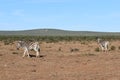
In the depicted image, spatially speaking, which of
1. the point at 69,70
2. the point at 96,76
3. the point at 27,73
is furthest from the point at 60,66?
the point at 96,76

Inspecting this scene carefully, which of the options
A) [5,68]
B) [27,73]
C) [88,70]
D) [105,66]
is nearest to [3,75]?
[27,73]

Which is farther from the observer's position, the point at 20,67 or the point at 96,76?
the point at 20,67

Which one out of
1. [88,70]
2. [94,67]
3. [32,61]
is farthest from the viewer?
[32,61]

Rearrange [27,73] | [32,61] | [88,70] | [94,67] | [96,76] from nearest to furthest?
[96,76]
[27,73]
[88,70]
[94,67]
[32,61]

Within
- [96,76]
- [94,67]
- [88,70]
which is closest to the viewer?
[96,76]

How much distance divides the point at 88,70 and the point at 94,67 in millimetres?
1510

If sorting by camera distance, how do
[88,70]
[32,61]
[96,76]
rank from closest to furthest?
[96,76] → [88,70] → [32,61]

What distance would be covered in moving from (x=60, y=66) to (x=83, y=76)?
556 centimetres

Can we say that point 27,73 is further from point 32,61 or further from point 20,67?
point 32,61

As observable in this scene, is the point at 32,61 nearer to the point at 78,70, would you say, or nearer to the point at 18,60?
the point at 18,60

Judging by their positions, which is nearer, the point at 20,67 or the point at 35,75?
the point at 35,75

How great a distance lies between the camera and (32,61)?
91.3 feet

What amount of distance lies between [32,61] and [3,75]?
25.7ft

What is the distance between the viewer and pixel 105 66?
24297 mm
